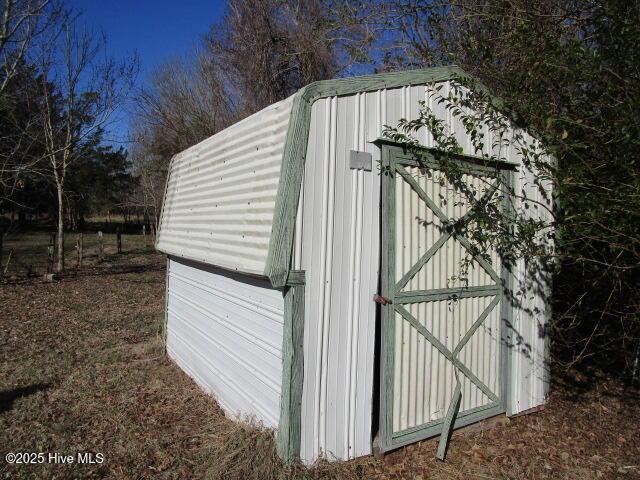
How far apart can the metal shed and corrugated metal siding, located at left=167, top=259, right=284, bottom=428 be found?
0.02 meters

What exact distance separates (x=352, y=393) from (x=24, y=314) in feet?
28.2

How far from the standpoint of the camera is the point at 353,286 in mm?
3773

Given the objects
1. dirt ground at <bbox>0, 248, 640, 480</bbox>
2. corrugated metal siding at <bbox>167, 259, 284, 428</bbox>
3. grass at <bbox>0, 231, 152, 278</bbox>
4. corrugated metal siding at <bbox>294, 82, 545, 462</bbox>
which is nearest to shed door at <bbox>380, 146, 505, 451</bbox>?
corrugated metal siding at <bbox>294, 82, 545, 462</bbox>

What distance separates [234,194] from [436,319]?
2255 mm

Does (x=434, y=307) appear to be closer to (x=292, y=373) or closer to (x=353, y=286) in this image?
(x=353, y=286)

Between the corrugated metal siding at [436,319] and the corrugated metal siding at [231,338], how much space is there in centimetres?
110

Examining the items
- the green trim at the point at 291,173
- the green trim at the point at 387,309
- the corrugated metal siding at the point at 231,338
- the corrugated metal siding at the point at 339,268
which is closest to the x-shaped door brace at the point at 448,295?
the green trim at the point at 387,309

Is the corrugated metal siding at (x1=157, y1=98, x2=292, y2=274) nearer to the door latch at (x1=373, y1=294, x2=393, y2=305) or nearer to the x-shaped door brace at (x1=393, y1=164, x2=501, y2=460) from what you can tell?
the door latch at (x1=373, y1=294, x2=393, y2=305)

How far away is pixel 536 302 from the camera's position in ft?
16.5

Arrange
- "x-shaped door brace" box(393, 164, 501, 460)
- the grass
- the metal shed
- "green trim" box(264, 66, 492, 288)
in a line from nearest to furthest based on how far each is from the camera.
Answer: "green trim" box(264, 66, 492, 288) → the metal shed → "x-shaped door brace" box(393, 164, 501, 460) → the grass

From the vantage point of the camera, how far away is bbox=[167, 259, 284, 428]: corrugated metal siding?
3783mm

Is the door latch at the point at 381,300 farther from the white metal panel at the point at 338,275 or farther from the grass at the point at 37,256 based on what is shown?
the grass at the point at 37,256

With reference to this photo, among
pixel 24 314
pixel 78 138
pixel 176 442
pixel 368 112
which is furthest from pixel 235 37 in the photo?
pixel 176 442

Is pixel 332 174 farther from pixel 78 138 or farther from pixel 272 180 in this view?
pixel 78 138
